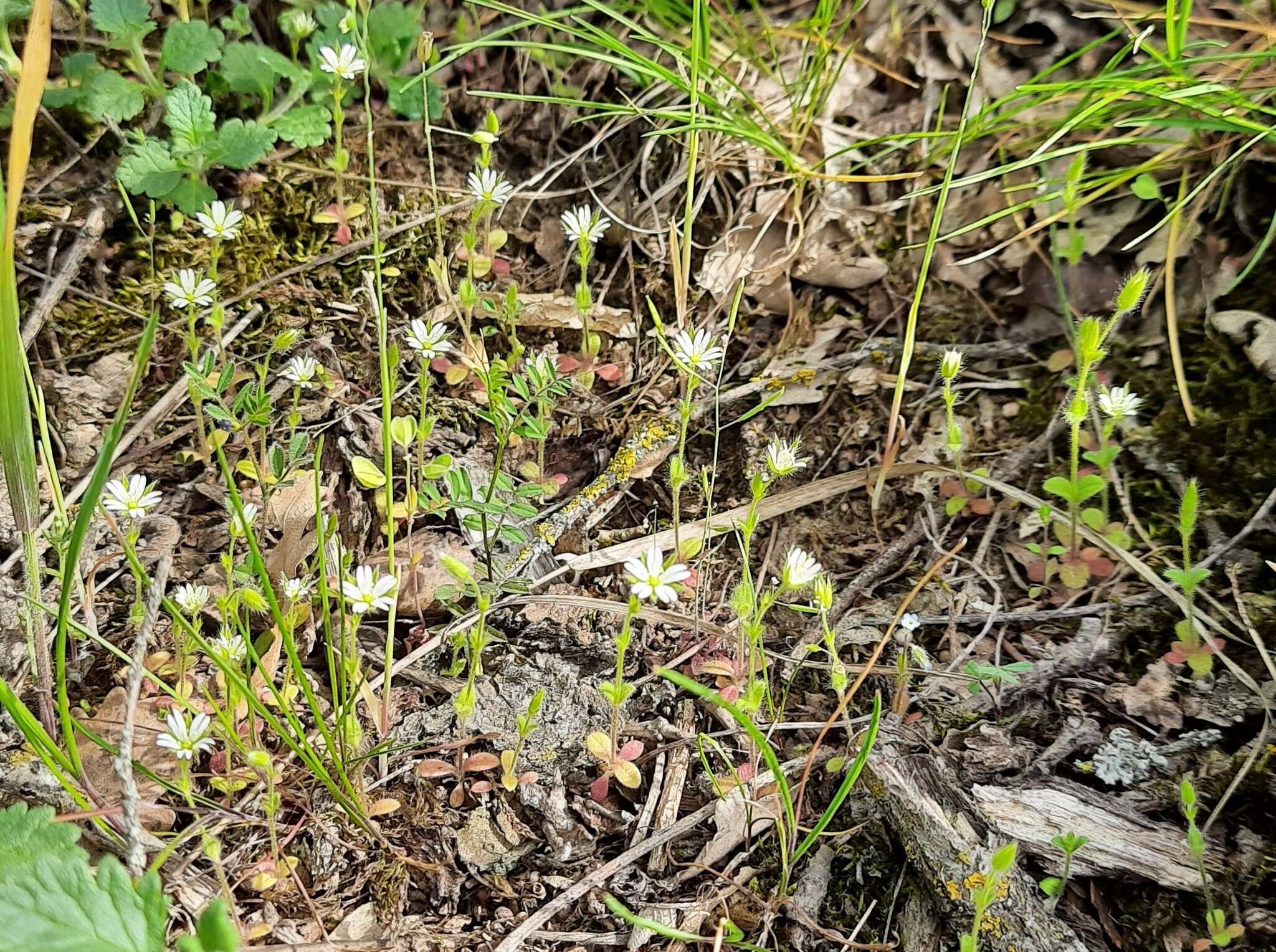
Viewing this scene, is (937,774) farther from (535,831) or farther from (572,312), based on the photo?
(572,312)

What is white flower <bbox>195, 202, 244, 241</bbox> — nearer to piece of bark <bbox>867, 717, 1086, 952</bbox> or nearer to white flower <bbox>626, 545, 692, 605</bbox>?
white flower <bbox>626, 545, 692, 605</bbox>

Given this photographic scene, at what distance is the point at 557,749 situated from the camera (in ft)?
5.24

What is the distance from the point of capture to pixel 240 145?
2.06m

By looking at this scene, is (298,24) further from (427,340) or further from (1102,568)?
(1102,568)

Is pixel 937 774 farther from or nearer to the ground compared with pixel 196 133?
nearer to the ground

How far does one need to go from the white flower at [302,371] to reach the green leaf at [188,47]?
2.52 ft

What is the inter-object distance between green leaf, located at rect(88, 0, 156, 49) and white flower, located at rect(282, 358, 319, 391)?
0.85m

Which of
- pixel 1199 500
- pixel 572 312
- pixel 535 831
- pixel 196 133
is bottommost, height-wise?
pixel 535 831

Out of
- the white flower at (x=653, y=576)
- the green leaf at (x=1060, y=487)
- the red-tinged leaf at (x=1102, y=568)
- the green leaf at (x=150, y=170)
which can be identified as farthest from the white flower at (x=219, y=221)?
the red-tinged leaf at (x=1102, y=568)

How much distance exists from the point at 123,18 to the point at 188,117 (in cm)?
33

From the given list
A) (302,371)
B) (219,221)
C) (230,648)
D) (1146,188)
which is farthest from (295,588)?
(1146,188)

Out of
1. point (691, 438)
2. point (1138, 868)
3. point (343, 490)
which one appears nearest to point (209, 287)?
point (343, 490)

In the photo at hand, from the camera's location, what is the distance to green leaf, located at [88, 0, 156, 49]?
2068 millimetres

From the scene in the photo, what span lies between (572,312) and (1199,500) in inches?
55.0
